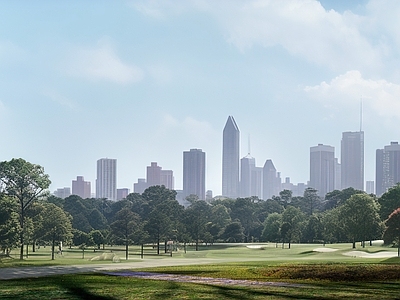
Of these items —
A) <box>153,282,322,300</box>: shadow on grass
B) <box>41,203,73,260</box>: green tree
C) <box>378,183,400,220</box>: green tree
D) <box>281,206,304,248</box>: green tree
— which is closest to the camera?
<box>153,282,322,300</box>: shadow on grass

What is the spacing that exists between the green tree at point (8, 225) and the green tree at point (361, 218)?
45.2 meters

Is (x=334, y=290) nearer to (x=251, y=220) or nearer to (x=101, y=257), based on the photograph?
(x=101, y=257)

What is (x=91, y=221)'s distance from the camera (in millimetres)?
129750

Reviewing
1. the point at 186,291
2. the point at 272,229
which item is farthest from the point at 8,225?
the point at 272,229

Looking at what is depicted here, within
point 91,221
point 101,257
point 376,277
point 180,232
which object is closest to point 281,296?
point 376,277

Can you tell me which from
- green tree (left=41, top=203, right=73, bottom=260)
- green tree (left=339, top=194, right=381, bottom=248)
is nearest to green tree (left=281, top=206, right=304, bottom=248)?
green tree (left=339, top=194, right=381, bottom=248)

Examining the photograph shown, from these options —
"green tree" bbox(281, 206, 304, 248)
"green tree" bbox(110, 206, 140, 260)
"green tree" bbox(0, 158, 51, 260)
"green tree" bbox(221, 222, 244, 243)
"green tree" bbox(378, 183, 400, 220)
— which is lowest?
"green tree" bbox(221, 222, 244, 243)

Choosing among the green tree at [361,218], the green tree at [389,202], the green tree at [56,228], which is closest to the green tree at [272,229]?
the green tree at [389,202]

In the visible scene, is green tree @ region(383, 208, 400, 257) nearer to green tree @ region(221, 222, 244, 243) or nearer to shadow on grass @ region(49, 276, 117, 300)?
shadow on grass @ region(49, 276, 117, 300)

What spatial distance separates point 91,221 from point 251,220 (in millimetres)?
38955

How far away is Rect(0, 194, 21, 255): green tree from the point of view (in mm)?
60938

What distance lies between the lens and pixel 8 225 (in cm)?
6147

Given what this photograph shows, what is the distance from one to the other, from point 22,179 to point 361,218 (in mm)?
46049

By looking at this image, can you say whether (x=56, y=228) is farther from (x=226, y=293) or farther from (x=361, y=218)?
(x=226, y=293)
